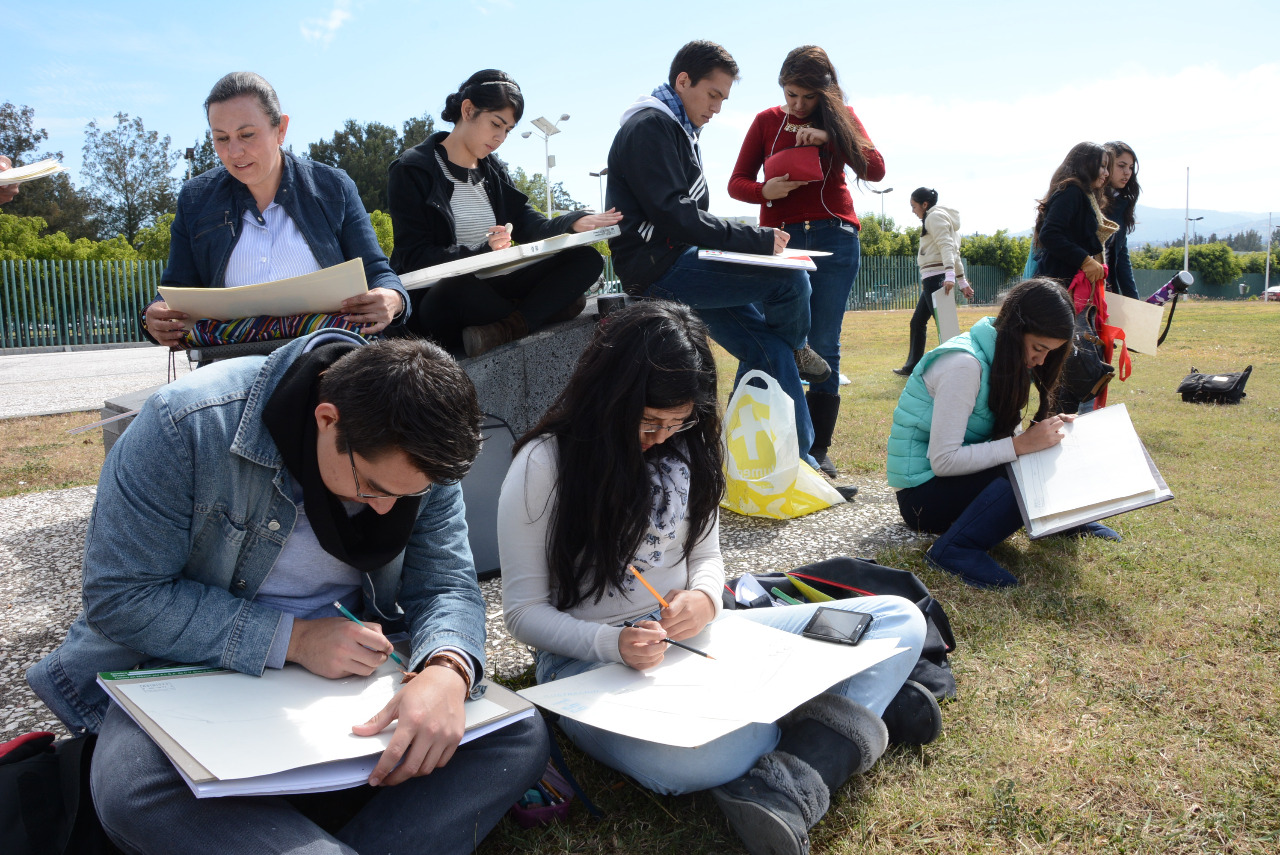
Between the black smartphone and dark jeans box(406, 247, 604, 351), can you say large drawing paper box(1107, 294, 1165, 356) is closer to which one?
dark jeans box(406, 247, 604, 351)

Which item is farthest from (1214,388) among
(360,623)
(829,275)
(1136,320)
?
(360,623)

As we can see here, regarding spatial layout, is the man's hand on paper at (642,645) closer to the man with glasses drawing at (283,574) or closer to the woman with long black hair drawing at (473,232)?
the man with glasses drawing at (283,574)

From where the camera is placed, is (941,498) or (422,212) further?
(941,498)

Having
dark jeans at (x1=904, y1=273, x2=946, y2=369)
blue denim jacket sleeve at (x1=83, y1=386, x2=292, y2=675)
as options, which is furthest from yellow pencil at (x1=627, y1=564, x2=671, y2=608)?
dark jeans at (x1=904, y1=273, x2=946, y2=369)

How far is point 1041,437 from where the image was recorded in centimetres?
325

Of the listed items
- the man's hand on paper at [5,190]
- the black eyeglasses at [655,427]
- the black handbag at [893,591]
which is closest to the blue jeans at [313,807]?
the black eyeglasses at [655,427]

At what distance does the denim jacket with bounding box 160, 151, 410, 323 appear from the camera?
2748 millimetres

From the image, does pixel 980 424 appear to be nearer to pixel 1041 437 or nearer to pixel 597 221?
pixel 1041 437

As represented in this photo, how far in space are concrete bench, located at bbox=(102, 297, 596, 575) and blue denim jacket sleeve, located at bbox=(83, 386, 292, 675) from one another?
1.44 metres

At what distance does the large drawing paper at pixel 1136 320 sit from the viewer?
494cm

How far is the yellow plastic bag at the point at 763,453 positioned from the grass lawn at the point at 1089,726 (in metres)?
0.47

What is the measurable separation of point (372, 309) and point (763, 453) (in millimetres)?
1927

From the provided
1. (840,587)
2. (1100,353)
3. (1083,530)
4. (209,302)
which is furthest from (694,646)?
(1100,353)

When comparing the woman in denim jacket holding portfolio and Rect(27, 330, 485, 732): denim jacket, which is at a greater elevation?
the woman in denim jacket holding portfolio
